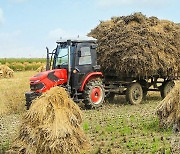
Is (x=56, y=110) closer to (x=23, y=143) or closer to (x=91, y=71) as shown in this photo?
(x=23, y=143)

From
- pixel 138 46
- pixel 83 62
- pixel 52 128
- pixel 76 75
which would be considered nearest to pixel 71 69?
pixel 76 75

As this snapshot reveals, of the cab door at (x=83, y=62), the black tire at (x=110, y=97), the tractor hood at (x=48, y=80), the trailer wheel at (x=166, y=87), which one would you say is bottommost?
the black tire at (x=110, y=97)

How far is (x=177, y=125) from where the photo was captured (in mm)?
10609

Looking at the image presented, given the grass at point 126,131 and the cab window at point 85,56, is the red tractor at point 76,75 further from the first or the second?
the grass at point 126,131

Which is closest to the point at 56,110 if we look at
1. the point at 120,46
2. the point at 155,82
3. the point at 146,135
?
the point at 146,135

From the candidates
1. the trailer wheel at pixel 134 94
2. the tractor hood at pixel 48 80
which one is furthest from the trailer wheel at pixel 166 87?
the tractor hood at pixel 48 80

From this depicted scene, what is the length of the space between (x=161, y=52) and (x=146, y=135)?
6897 mm

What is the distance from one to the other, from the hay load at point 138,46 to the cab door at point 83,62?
1.10m

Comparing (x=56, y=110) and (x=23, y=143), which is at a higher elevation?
(x=56, y=110)

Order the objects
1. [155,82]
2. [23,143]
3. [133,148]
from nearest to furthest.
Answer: [23,143]
[133,148]
[155,82]

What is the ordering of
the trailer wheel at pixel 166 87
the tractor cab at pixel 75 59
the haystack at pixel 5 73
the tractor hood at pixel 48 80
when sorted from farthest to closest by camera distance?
1. the haystack at pixel 5 73
2. the trailer wheel at pixel 166 87
3. the tractor cab at pixel 75 59
4. the tractor hood at pixel 48 80

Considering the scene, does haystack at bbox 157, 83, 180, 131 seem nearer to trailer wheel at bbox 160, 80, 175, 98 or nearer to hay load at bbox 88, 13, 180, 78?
hay load at bbox 88, 13, 180, 78

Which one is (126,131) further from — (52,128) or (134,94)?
(134,94)

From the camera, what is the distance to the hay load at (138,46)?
16.2 metres
